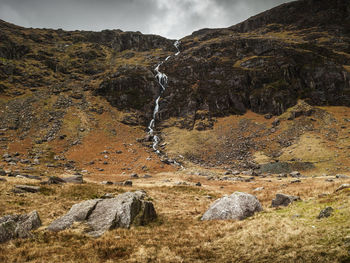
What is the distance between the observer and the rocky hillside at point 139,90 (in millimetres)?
64000

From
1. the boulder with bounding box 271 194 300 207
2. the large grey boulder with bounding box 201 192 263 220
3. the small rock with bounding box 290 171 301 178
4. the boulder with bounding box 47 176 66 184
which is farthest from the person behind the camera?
the small rock with bounding box 290 171 301 178

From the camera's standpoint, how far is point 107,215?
1380 centimetres

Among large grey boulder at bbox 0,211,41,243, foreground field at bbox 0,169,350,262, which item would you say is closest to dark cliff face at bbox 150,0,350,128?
foreground field at bbox 0,169,350,262

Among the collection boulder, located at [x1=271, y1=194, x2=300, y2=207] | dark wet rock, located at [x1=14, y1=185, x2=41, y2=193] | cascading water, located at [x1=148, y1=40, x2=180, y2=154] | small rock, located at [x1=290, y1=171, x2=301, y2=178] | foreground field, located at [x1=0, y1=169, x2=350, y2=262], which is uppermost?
cascading water, located at [x1=148, y1=40, x2=180, y2=154]

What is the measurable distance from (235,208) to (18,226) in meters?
15.1

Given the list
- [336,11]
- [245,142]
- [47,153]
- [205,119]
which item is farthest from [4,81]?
[336,11]

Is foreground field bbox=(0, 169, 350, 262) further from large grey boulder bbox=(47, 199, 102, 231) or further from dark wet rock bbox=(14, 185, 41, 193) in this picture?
dark wet rock bbox=(14, 185, 41, 193)

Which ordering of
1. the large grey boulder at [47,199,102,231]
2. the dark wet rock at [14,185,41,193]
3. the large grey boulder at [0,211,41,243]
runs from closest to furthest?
the large grey boulder at [0,211,41,243]
the large grey boulder at [47,199,102,231]
the dark wet rock at [14,185,41,193]

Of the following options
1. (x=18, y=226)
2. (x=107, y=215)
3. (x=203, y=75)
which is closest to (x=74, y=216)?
(x=107, y=215)

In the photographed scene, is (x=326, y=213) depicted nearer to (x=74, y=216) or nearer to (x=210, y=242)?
(x=210, y=242)

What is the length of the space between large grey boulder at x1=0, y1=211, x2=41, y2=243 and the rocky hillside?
45077 millimetres

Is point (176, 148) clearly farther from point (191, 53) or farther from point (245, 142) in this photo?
point (191, 53)

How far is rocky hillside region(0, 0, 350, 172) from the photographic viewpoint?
210 feet

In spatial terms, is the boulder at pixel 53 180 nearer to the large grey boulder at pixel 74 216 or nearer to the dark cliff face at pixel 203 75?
the large grey boulder at pixel 74 216
